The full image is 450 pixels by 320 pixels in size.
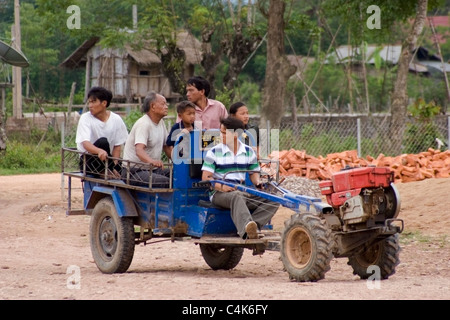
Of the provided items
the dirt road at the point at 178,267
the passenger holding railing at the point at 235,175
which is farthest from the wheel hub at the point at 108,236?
the passenger holding railing at the point at 235,175

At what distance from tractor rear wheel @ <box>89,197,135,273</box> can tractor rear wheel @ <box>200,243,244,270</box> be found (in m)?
0.92

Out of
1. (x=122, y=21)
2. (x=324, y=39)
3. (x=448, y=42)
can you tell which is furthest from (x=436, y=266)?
(x=448, y=42)

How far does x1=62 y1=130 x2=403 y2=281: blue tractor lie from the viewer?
23.9 ft

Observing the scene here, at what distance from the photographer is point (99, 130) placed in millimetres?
9109

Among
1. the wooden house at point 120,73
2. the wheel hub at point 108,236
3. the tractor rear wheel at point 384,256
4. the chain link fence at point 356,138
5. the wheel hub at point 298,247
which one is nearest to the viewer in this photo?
the wheel hub at point 298,247

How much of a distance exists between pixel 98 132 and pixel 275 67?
1477 cm

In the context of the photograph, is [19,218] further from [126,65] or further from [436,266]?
[126,65]

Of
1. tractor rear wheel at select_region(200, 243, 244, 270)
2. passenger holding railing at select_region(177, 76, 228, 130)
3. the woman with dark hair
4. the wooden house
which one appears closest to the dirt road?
tractor rear wheel at select_region(200, 243, 244, 270)

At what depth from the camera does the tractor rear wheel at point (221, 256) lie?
9.08 m

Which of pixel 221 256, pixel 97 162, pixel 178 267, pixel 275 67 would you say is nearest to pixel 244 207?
pixel 221 256

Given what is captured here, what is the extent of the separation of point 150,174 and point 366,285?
2420mm

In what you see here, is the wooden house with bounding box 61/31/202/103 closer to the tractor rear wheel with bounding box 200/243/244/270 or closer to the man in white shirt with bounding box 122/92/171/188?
the tractor rear wheel with bounding box 200/243/244/270

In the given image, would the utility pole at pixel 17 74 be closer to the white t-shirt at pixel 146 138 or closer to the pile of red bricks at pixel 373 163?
the pile of red bricks at pixel 373 163

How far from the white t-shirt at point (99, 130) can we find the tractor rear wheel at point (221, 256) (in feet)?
4.92
